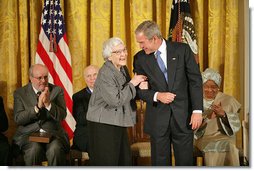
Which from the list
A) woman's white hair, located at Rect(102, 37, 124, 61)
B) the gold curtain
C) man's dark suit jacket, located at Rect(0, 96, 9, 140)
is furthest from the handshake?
man's dark suit jacket, located at Rect(0, 96, 9, 140)

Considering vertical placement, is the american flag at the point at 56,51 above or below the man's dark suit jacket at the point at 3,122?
above

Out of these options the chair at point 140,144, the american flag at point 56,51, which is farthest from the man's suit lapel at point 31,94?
the chair at point 140,144

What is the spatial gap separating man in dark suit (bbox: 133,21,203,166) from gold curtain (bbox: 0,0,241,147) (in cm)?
15

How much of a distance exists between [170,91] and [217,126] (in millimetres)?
465

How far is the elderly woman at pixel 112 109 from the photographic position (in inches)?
145

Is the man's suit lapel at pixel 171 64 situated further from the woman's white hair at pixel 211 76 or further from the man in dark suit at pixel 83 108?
the man in dark suit at pixel 83 108

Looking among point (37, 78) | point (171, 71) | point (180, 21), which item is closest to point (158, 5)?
point (180, 21)

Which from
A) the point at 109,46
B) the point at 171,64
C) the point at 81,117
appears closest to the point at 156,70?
the point at 171,64

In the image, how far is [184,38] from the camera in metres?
3.82

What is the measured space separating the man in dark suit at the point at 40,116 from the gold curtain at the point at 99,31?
0.07m

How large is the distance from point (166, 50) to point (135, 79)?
0.31 meters

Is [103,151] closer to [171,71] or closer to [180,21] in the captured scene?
[171,71]

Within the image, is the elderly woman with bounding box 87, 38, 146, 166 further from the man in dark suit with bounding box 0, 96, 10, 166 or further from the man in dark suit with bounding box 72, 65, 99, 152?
the man in dark suit with bounding box 0, 96, 10, 166

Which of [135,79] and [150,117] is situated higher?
[135,79]
